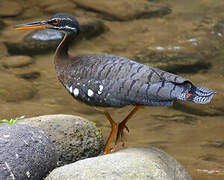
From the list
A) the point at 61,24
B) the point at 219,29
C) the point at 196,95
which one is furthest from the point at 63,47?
the point at 219,29

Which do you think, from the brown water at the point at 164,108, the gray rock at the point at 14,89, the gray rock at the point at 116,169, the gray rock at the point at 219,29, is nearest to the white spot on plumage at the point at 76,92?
the gray rock at the point at 116,169

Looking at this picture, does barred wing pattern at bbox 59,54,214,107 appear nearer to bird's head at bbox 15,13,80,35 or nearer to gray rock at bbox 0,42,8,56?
bird's head at bbox 15,13,80,35

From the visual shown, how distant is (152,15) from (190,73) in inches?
118

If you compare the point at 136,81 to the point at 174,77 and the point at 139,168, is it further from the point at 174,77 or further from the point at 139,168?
the point at 139,168

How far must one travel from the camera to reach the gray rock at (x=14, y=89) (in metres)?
8.89

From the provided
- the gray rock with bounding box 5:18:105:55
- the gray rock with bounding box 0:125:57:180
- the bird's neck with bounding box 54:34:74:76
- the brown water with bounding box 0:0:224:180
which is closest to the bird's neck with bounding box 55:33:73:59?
the bird's neck with bounding box 54:34:74:76

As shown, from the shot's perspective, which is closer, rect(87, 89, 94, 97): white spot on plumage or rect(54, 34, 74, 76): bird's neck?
rect(87, 89, 94, 97): white spot on plumage

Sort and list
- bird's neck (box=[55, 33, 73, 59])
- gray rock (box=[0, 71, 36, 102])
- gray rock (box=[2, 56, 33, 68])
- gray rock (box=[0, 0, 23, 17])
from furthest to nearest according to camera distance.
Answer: gray rock (box=[0, 0, 23, 17]) < gray rock (box=[2, 56, 33, 68]) < gray rock (box=[0, 71, 36, 102]) < bird's neck (box=[55, 33, 73, 59])

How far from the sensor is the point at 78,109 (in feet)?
28.5

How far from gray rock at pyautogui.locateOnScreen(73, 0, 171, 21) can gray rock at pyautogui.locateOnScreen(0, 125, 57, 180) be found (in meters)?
8.14

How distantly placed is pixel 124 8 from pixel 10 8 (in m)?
3.04

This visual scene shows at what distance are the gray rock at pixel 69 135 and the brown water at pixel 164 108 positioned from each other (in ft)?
Answer: 4.89

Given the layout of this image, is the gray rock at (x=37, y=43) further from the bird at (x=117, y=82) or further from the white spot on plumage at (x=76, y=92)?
the white spot on plumage at (x=76, y=92)

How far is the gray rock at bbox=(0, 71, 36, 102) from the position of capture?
889 centimetres
